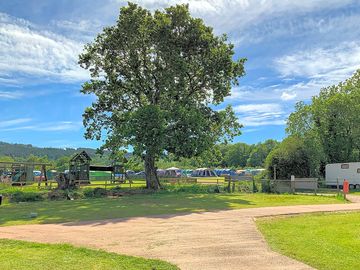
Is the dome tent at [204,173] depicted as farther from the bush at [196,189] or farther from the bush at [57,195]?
the bush at [57,195]

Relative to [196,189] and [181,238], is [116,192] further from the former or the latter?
[181,238]

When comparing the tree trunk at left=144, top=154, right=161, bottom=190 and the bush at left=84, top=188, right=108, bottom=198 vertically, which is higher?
the tree trunk at left=144, top=154, right=161, bottom=190

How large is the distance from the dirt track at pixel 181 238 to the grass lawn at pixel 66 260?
1.57 feet

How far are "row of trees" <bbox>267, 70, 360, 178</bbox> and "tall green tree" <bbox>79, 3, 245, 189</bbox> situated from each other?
10.4 metres

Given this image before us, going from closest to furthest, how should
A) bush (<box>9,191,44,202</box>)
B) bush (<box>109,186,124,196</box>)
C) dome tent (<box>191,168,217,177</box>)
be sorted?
bush (<box>9,191,44,202</box>)
bush (<box>109,186,124,196</box>)
dome tent (<box>191,168,217,177</box>)

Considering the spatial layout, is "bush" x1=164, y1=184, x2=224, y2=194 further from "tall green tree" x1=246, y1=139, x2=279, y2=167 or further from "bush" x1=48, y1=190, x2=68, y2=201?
"tall green tree" x1=246, y1=139, x2=279, y2=167

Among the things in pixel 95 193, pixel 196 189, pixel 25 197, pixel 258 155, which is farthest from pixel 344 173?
pixel 258 155

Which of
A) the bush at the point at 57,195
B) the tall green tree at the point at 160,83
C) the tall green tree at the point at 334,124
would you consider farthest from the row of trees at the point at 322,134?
the bush at the point at 57,195

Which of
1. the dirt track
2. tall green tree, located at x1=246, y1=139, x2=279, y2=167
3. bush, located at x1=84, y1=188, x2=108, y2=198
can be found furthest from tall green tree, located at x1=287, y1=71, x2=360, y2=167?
tall green tree, located at x1=246, y1=139, x2=279, y2=167

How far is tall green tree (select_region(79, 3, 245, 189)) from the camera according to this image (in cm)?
2834

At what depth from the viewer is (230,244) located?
30.4ft

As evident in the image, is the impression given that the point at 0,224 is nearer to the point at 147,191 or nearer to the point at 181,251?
the point at 181,251

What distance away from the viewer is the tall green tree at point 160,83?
28.3 metres

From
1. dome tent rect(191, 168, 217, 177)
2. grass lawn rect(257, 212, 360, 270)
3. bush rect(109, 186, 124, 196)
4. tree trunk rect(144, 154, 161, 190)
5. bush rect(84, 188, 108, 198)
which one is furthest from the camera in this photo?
dome tent rect(191, 168, 217, 177)
